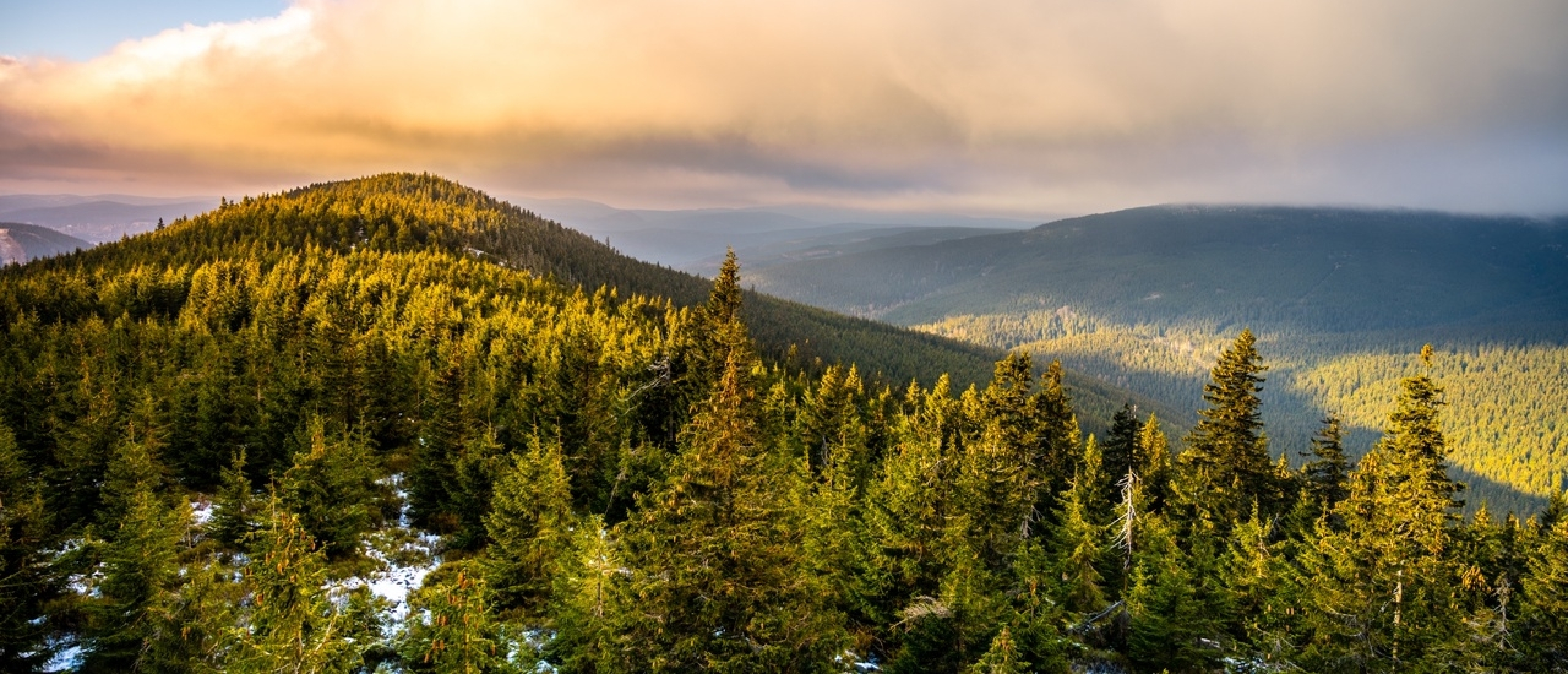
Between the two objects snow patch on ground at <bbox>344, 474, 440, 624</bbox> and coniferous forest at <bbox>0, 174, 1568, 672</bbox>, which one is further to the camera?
snow patch on ground at <bbox>344, 474, 440, 624</bbox>

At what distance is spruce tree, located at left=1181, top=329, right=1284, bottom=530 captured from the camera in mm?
35719

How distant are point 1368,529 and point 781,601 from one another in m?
22.9

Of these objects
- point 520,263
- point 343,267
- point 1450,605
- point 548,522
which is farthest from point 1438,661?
point 520,263

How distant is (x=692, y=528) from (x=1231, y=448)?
33987 mm

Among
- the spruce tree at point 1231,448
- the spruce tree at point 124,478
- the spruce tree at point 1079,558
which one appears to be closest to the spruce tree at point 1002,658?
the spruce tree at point 1079,558

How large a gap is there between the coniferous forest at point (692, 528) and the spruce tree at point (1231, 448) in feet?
0.58

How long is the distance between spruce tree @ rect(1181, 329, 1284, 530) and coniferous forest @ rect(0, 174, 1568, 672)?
18 cm

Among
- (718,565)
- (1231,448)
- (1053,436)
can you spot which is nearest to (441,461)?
(718,565)

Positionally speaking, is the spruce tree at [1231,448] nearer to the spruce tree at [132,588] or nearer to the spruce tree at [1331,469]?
the spruce tree at [1331,469]

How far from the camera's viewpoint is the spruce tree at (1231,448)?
3572 cm

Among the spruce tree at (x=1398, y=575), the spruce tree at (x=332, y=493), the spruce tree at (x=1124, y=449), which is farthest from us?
the spruce tree at (x=1124, y=449)

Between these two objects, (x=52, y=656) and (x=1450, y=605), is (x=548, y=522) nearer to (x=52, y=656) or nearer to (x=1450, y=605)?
(x=52, y=656)

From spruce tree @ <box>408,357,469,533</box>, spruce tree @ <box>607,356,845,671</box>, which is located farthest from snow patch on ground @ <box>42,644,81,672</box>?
spruce tree @ <box>607,356,845,671</box>

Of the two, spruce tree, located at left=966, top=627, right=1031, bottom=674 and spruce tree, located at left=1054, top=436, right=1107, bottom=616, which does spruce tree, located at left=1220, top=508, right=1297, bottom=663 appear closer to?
spruce tree, located at left=1054, top=436, right=1107, bottom=616
